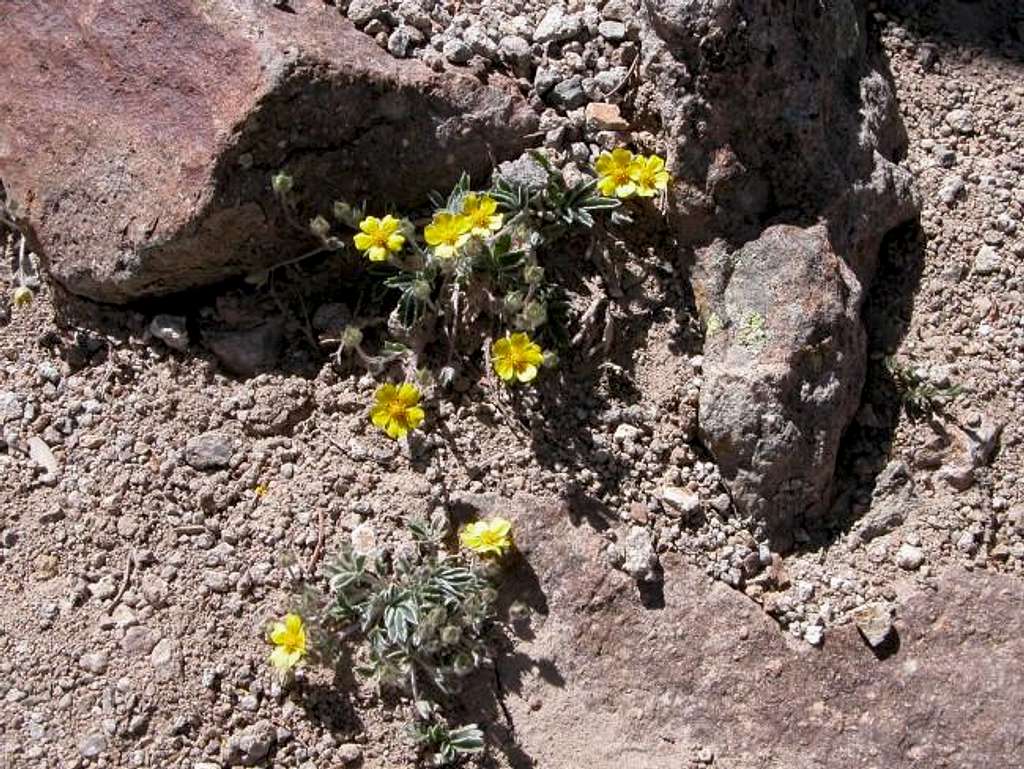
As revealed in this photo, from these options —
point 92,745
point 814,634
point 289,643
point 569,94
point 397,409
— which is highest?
point 569,94

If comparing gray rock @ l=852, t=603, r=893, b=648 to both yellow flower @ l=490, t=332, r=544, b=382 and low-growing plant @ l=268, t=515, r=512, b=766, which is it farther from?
yellow flower @ l=490, t=332, r=544, b=382

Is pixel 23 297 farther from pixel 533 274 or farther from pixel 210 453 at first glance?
pixel 533 274

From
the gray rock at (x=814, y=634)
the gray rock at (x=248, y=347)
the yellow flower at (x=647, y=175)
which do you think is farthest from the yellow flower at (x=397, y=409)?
the gray rock at (x=814, y=634)

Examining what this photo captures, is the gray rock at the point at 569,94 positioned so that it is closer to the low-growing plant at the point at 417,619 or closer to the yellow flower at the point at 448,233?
the yellow flower at the point at 448,233

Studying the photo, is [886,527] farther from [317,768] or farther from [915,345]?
[317,768]

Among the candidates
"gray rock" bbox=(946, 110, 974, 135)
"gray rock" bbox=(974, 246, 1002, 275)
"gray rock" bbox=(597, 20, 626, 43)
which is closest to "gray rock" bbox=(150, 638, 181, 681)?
"gray rock" bbox=(597, 20, 626, 43)

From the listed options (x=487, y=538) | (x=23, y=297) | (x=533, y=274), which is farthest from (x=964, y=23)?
(x=23, y=297)

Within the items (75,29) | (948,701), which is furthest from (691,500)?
(75,29)
